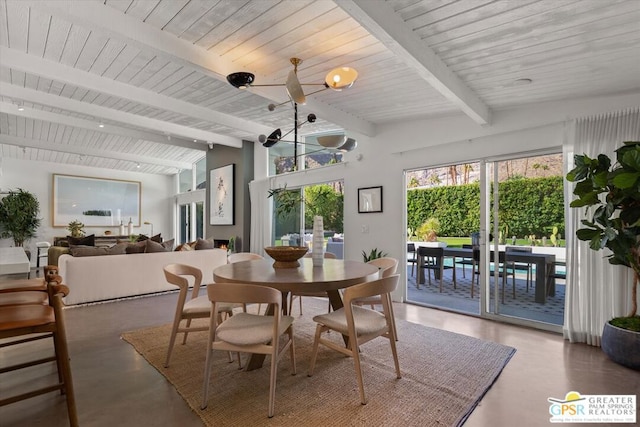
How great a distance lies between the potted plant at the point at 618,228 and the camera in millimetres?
2549

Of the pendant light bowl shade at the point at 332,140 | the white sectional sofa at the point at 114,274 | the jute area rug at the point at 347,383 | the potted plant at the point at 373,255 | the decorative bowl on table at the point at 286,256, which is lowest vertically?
the jute area rug at the point at 347,383

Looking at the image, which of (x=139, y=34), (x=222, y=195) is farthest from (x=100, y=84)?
(x=222, y=195)

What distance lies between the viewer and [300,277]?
87.9 inches

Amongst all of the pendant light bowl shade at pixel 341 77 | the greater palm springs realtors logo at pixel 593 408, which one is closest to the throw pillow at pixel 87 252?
the pendant light bowl shade at pixel 341 77

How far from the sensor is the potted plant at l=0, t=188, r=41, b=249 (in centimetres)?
804

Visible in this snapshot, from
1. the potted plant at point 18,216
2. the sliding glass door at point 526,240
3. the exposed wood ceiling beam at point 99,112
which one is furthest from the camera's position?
the potted plant at point 18,216

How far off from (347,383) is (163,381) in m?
1.32

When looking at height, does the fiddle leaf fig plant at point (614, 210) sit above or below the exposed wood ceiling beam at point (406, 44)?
below

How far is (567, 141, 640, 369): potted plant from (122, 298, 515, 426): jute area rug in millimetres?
782

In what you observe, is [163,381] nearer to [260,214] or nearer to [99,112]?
[99,112]

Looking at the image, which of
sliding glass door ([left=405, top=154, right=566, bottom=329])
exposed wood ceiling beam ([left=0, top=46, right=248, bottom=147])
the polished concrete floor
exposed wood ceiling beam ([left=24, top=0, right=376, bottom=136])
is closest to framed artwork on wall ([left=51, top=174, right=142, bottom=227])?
exposed wood ceiling beam ([left=0, top=46, right=248, bottom=147])

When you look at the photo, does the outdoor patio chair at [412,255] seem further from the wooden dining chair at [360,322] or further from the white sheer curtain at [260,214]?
the wooden dining chair at [360,322]

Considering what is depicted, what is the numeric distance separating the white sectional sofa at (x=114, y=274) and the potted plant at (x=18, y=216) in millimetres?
5152

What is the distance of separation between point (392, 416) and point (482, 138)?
3.33 meters
